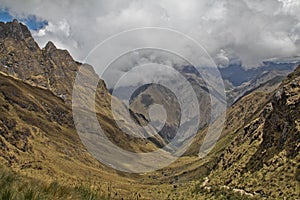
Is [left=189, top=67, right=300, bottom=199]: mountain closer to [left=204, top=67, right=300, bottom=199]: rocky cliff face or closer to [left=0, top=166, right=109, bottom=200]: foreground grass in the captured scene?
[left=204, top=67, right=300, bottom=199]: rocky cliff face

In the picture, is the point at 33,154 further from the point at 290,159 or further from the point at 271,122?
the point at 290,159

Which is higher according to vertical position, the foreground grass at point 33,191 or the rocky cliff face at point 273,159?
the rocky cliff face at point 273,159

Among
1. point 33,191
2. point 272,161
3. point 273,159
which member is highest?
point 273,159

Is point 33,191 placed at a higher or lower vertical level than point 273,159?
lower

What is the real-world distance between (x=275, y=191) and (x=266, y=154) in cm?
2010

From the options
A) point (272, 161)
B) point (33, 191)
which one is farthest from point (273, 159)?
point (33, 191)

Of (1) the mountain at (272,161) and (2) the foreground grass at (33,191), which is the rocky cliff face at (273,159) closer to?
(1) the mountain at (272,161)

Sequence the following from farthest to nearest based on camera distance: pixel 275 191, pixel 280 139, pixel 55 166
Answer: pixel 55 166, pixel 280 139, pixel 275 191

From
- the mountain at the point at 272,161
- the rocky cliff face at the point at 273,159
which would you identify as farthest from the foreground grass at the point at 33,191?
the mountain at the point at 272,161

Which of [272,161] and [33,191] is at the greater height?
[272,161]

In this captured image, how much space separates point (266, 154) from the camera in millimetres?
87000

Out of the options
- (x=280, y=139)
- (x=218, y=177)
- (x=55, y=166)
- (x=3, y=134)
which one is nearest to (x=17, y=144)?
(x=3, y=134)

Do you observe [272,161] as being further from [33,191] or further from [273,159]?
[33,191]

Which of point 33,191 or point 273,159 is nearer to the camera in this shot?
point 33,191
